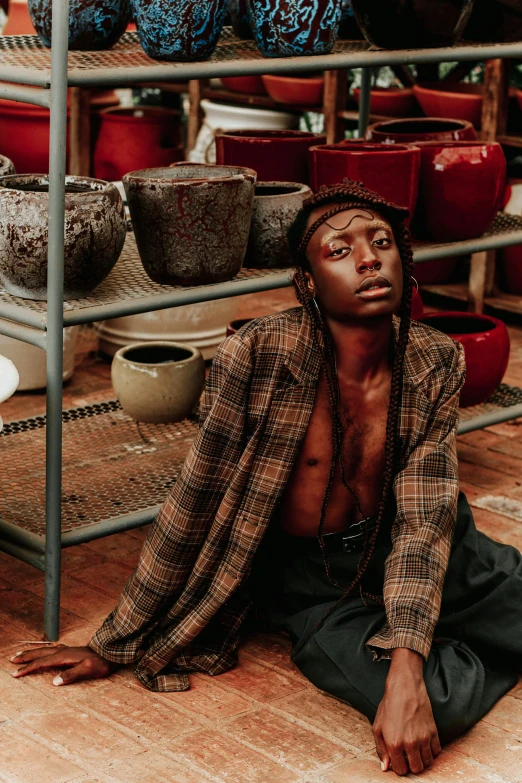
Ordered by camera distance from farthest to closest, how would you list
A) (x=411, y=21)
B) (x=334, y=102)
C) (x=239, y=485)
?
1. (x=334, y=102)
2. (x=411, y=21)
3. (x=239, y=485)

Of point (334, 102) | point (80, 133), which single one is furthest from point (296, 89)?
point (80, 133)

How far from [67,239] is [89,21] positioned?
0.48 meters

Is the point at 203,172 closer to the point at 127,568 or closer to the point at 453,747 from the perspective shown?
the point at 127,568

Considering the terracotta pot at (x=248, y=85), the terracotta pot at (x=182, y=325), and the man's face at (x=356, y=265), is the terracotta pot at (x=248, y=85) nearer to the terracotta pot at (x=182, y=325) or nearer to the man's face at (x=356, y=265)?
the terracotta pot at (x=182, y=325)

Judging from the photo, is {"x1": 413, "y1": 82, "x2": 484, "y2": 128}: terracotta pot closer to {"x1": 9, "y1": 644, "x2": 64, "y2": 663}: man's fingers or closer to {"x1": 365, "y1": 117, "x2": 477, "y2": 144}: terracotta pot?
{"x1": 365, "y1": 117, "x2": 477, "y2": 144}: terracotta pot

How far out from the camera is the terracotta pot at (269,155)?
2.92 meters

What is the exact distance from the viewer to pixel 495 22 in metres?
3.12

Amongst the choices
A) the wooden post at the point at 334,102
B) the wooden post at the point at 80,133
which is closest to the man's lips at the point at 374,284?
the wooden post at the point at 334,102

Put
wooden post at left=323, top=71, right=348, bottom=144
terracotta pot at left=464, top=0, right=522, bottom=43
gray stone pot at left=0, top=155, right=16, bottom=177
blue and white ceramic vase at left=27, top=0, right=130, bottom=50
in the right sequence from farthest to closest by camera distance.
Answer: wooden post at left=323, top=71, right=348, bottom=144 → terracotta pot at left=464, top=0, right=522, bottom=43 → gray stone pot at left=0, top=155, right=16, bottom=177 → blue and white ceramic vase at left=27, top=0, right=130, bottom=50

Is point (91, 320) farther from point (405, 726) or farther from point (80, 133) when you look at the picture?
point (80, 133)

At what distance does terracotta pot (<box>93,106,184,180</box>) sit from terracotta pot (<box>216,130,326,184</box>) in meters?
1.89

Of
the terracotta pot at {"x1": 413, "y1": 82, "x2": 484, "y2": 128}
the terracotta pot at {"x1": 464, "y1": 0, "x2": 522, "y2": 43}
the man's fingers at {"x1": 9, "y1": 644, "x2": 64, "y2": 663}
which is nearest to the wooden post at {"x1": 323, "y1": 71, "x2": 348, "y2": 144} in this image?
the terracotta pot at {"x1": 413, "y1": 82, "x2": 484, "y2": 128}

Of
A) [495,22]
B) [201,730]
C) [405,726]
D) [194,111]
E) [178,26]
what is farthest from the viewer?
[194,111]

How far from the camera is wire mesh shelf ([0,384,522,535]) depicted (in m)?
2.64
